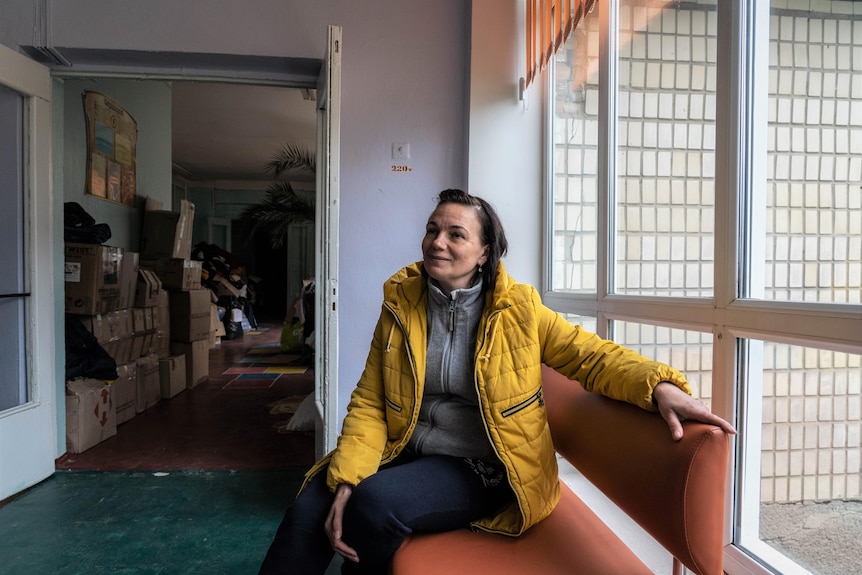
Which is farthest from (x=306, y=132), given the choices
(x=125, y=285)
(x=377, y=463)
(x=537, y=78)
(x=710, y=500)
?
(x=710, y=500)

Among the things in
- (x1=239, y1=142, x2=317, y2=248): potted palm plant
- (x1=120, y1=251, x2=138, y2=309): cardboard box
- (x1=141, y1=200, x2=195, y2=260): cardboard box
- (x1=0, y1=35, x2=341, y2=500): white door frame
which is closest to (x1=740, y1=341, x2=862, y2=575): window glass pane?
(x1=0, y1=35, x2=341, y2=500): white door frame

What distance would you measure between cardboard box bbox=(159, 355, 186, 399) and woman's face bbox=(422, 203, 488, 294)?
378 cm

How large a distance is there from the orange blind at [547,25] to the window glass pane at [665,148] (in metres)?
0.19

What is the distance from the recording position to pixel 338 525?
1.24 m

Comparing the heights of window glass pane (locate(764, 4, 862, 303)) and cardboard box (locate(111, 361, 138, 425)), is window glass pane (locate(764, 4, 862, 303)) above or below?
above

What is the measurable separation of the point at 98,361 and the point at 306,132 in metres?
5.10

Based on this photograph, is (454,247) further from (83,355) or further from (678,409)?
(83,355)

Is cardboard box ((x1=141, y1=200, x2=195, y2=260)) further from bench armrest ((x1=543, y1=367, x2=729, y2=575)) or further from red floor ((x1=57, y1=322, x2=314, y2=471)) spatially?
bench armrest ((x1=543, y1=367, x2=729, y2=575))

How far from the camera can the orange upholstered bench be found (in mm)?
909

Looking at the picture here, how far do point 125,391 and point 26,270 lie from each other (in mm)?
1356

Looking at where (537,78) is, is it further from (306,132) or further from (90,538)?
(306,132)

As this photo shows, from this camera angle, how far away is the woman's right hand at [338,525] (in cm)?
123

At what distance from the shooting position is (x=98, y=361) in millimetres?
3379

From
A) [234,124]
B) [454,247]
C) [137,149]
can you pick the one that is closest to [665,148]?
[454,247]
